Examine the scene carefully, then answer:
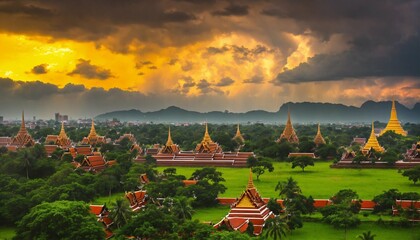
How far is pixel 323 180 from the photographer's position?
50656 millimetres

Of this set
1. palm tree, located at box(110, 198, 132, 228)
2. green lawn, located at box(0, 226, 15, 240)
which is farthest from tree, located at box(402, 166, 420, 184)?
green lawn, located at box(0, 226, 15, 240)

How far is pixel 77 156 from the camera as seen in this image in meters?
57.2

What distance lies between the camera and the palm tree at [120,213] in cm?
2894

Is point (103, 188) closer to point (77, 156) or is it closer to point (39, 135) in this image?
point (77, 156)

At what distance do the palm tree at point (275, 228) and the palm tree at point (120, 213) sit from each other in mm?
7322

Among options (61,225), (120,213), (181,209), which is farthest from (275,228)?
(61,225)

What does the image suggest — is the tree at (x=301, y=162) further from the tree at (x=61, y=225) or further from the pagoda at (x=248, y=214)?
the tree at (x=61, y=225)

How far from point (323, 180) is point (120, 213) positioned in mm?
26456

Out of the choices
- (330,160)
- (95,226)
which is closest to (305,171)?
(330,160)

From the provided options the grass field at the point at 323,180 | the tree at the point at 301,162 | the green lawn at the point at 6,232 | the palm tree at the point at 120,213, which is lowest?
the green lawn at the point at 6,232

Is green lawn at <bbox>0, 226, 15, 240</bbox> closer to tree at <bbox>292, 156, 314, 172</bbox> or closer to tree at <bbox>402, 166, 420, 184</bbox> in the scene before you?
tree at <bbox>402, 166, 420, 184</bbox>

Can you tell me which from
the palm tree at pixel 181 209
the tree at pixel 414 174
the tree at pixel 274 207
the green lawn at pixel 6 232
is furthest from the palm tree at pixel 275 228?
the tree at pixel 414 174

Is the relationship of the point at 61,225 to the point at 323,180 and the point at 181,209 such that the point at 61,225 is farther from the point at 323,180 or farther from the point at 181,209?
the point at 323,180

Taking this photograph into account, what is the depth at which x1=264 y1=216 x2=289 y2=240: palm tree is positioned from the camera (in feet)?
89.7
